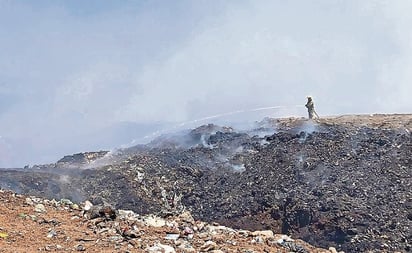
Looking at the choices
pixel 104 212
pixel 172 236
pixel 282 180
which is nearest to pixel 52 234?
pixel 104 212

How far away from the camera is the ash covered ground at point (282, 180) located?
64.1ft

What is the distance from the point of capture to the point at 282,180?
23.6 metres

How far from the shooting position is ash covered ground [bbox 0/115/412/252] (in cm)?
1953

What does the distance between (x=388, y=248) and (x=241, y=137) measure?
13.5 metres

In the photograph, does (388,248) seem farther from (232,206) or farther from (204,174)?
(204,174)

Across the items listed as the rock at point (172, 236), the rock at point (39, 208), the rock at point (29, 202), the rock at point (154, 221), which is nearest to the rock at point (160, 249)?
the rock at point (172, 236)

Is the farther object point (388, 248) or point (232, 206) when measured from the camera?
point (232, 206)

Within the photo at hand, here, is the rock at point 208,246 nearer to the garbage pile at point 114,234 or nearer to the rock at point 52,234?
the garbage pile at point 114,234

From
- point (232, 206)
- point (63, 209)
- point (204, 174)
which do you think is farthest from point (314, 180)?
point (63, 209)

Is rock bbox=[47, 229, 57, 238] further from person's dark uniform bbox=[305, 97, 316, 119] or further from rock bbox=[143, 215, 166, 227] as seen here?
person's dark uniform bbox=[305, 97, 316, 119]

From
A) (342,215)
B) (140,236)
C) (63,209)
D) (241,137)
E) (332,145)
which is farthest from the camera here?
(241,137)

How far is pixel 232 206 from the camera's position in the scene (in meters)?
22.5

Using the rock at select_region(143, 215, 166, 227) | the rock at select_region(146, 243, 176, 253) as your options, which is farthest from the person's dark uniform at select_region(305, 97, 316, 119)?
the rock at select_region(146, 243, 176, 253)

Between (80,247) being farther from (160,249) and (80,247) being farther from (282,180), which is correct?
(282,180)
